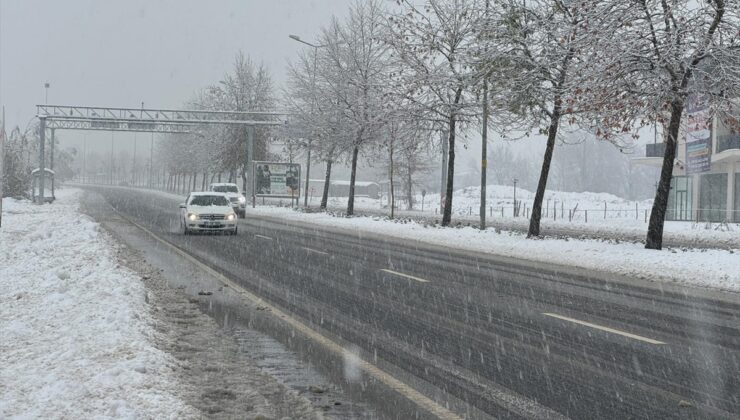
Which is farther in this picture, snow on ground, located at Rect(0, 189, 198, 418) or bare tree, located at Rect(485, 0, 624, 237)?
bare tree, located at Rect(485, 0, 624, 237)

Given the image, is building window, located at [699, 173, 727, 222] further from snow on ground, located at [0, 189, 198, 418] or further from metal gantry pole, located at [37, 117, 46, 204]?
metal gantry pole, located at [37, 117, 46, 204]

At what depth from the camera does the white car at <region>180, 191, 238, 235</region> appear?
2317cm

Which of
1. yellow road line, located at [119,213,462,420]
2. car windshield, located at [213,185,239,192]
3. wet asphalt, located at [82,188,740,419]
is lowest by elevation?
yellow road line, located at [119,213,462,420]

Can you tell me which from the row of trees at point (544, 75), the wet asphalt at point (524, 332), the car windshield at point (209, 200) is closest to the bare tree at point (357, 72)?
the row of trees at point (544, 75)

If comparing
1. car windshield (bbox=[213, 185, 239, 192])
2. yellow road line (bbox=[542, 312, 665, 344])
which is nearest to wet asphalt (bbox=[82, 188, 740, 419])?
yellow road line (bbox=[542, 312, 665, 344])

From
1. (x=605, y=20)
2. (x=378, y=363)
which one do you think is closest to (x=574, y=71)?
(x=605, y=20)

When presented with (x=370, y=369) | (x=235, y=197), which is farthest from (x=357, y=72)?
(x=370, y=369)

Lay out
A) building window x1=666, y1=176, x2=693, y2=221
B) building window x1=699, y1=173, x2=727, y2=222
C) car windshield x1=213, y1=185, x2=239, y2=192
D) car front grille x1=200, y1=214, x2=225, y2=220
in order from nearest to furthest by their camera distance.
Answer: car front grille x1=200, y1=214, x2=225, y2=220, car windshield x1=213, y1=185, x2=239, y2=192, building window x1=699, y1=173, x2=727, y2=222, building window x1=666, y1=176, x2=693, y2=221

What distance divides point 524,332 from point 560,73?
592 inches

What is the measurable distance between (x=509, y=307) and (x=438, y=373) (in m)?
3.97

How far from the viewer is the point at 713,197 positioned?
4525 cm

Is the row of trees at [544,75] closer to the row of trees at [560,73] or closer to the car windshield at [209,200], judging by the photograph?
the row of trees at [560,73]

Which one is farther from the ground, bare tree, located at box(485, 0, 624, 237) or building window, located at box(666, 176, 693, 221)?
bare tree, located at box(485, 0, 624, 237)

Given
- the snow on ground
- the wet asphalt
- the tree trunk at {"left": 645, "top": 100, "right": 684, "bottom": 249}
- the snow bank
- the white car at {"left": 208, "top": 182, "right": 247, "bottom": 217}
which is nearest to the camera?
the snow on ground
